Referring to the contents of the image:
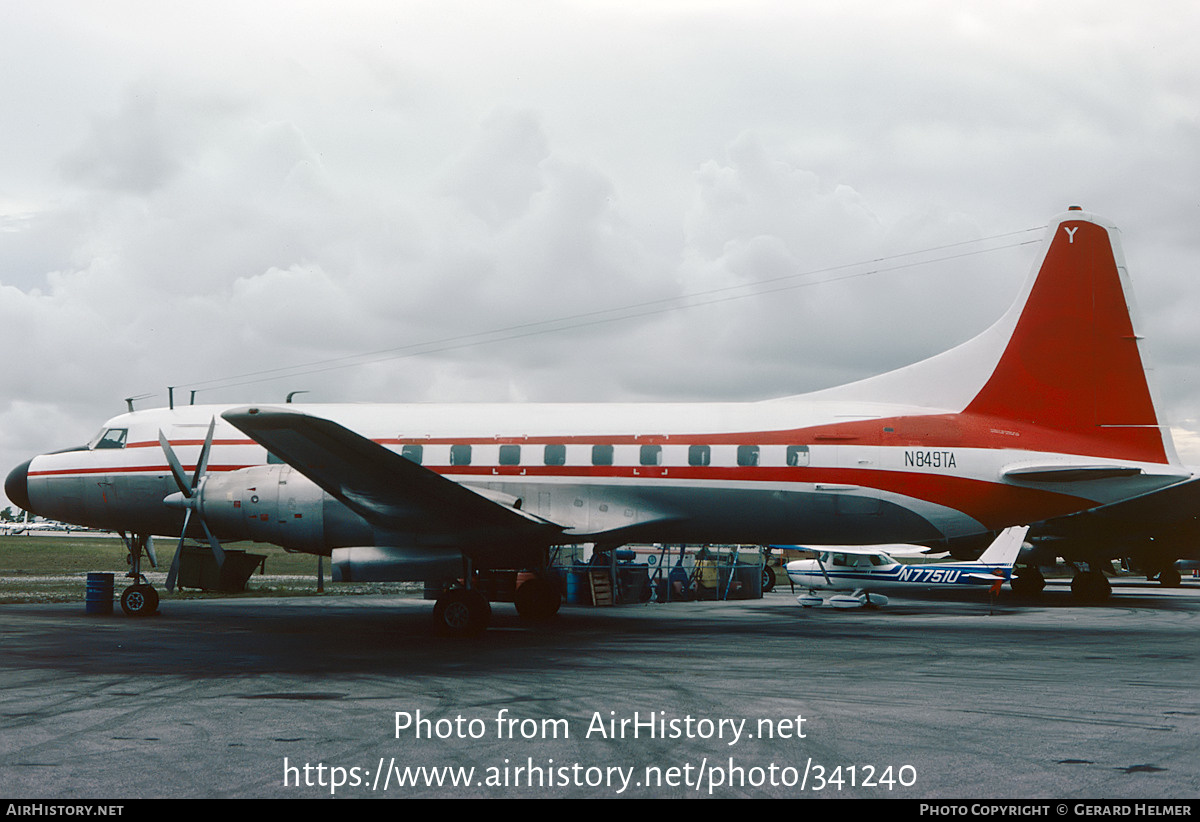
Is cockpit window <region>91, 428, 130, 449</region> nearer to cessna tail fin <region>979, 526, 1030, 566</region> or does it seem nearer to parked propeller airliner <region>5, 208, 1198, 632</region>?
parked propeller airliner <region>5, 208, 1198, 632</region>

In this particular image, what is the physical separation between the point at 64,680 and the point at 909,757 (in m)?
9.40

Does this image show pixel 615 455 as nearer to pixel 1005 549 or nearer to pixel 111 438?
pixel 111 438

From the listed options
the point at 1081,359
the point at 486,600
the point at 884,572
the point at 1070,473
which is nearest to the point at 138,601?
the point at 486,600

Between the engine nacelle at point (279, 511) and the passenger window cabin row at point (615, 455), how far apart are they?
2.34 metres

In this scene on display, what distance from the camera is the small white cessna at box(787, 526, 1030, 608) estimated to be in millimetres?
24984

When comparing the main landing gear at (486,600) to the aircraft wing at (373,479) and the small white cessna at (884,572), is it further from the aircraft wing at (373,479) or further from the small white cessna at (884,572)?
the small white cessna at (884,572)

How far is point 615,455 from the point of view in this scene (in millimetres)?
18875

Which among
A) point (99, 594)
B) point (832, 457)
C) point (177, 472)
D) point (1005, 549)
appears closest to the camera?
point (177, 472)

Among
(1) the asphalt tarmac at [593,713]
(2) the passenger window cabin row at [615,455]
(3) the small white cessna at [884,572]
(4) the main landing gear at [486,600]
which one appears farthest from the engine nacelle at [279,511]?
(3) the small white cessna at [884,572]

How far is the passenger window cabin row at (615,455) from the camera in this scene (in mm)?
18500

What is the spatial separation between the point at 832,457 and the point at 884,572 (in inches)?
358

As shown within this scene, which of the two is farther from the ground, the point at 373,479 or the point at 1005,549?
the point at 373,479

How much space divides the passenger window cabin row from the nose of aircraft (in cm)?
921
